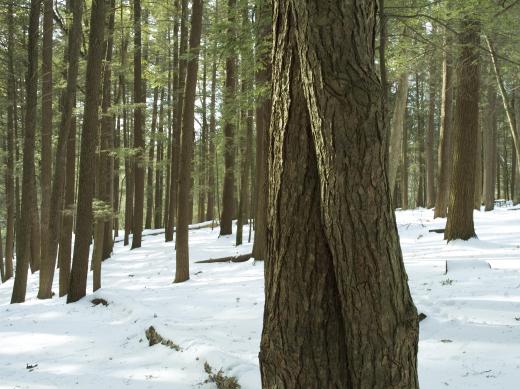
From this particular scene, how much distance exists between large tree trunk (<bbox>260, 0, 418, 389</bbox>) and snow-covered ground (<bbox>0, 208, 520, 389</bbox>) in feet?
7.26

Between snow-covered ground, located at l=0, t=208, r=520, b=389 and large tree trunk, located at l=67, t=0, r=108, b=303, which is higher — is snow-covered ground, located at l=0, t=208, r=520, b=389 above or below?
below

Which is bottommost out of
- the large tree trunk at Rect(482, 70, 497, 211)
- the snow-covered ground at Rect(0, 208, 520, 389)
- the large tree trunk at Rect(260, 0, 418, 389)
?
the snow-covered ground at Rect(0, 208, 520, 389)

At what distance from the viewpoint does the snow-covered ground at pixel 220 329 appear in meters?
4.69

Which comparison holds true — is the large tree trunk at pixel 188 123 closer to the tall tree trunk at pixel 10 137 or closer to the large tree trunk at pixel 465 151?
the large tree trunk at pixel 465 151

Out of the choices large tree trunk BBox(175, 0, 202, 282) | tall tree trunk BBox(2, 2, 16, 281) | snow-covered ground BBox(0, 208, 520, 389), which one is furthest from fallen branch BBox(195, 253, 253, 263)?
tall tree trunk BBox(2, 2, 16, 281)

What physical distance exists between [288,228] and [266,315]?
1.64 ft

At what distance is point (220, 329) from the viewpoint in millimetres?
6750

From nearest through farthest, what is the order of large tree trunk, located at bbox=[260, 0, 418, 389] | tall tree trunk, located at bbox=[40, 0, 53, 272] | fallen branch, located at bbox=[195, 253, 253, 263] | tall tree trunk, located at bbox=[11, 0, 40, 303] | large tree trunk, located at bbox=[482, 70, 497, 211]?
large tree trunk, located at bbox=[260, 0, 418, 389] < tall tree trunk, located at bbox=[11, 0, 40, 303] < tall tree trunk, located at bbox=[40, 0, 53, 272] < fallen branch, located at bbox=[195, 253, 253, 263] < large tree trunk, located at bbox=[482, 70, 497, 211]

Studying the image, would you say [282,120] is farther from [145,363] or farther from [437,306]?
[437,306]

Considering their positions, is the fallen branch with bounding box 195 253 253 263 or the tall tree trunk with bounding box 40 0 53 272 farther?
the fallen branch with bounding box 195 253 253 263

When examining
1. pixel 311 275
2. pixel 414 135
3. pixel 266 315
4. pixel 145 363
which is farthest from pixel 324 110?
pixel 414 135

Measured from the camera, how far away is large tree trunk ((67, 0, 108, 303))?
956cm

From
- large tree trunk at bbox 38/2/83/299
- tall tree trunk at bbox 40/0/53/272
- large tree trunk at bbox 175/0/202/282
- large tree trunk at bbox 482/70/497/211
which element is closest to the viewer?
large tree trunk at bbox 175/0/202/282

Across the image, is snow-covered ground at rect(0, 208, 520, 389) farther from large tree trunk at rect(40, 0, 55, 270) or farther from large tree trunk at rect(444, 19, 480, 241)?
large tree trunk at rect(40, 0, 55, 270)
